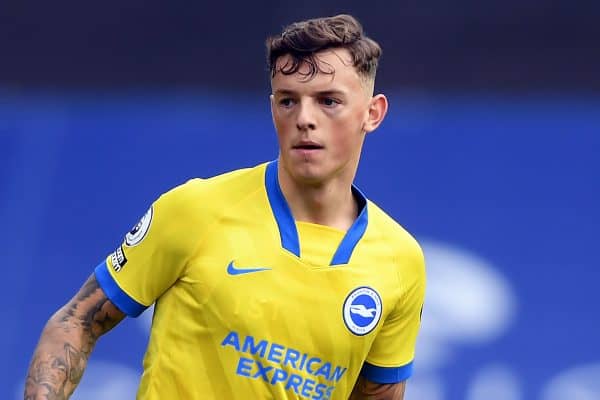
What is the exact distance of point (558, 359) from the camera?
619 centimetres

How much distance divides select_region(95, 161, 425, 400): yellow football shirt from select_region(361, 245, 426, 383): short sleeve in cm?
9

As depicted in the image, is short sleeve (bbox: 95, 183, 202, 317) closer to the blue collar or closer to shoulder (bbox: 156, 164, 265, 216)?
shoulder (bbox: 156, 164, 265, 216)

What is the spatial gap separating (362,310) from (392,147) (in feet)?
10.6

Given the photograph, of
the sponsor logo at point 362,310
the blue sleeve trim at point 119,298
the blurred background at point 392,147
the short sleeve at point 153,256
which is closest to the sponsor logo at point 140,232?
the short sleeve at point 153,256

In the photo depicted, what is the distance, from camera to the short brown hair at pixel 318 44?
3.43 metres

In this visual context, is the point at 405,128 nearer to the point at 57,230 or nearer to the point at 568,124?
the point at 568,124

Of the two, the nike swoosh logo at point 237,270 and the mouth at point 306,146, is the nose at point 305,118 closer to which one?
the mouth at point 306,146

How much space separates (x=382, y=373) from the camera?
3721 mm

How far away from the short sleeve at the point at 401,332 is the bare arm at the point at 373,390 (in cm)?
2

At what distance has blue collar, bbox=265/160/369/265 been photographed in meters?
3.46

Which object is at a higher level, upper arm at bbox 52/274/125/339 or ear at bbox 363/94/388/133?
ear at bbox 363/94/388/133

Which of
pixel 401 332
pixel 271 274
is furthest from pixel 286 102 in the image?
pixel 401 332

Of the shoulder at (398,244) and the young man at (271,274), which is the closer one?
the young man at (271,274)

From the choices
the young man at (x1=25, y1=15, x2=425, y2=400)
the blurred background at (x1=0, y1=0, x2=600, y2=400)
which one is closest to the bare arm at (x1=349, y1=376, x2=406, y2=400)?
the young man at (x1=25, y1=15, x2=425, y2=400)
